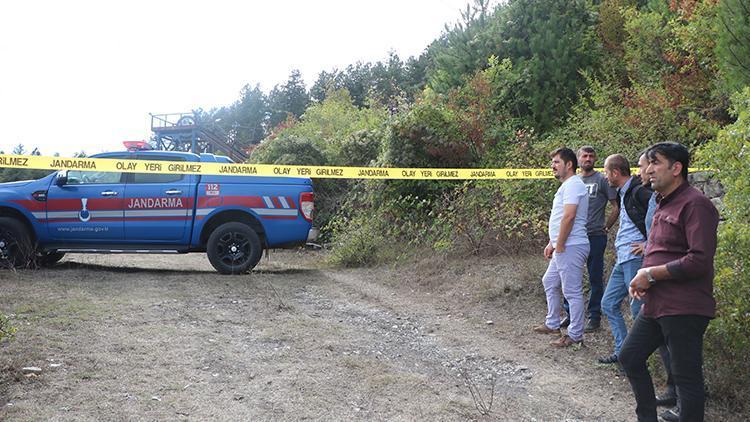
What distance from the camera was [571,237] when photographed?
5191mm

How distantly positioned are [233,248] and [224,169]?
3.80 feet

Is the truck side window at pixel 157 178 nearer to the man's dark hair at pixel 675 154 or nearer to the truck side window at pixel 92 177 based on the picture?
the truck side window at pixel 92 177

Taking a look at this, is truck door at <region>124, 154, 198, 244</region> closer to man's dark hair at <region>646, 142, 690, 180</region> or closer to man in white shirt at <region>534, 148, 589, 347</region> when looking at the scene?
man in white shirt at <region>534, 148, 589, 347</region>

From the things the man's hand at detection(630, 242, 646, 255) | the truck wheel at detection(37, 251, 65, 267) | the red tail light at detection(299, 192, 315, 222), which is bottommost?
the truck wheel at detection(37, 251, 65, 267)

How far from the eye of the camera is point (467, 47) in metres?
13.5

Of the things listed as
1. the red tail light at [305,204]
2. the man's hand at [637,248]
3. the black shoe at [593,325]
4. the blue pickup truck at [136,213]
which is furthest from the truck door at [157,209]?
the man's hand at [637,248]

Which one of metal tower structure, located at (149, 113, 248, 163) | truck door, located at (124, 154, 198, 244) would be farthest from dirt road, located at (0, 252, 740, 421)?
metal tower structure, located at (149, 113, 248, 163)

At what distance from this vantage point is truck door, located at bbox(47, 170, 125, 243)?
8867 mm

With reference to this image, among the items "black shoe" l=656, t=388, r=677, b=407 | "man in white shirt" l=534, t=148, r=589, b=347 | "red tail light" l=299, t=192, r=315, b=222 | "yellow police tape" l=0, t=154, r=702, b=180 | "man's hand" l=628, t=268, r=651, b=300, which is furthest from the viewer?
"red tail light" l=299, t=192, r=315, b=222

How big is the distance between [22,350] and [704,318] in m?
4.49

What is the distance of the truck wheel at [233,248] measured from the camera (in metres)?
8.88

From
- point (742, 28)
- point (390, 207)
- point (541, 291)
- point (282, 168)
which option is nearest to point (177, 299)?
point (282, 168)

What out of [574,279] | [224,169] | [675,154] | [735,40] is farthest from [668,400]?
[224,169]

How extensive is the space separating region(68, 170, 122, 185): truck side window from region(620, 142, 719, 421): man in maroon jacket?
25.3 feet
